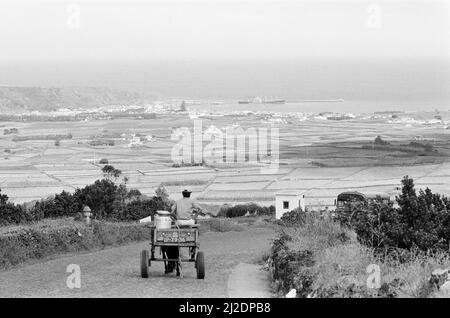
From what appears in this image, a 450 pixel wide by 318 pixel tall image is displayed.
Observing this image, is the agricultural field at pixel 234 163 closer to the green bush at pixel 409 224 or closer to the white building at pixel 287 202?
the white building at pixel 287 202

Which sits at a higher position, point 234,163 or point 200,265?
point 200,265

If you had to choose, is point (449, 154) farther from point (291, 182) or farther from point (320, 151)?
point (291, 182)

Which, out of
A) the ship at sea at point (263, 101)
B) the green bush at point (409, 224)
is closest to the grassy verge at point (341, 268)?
the green bush at point (409, 224)
